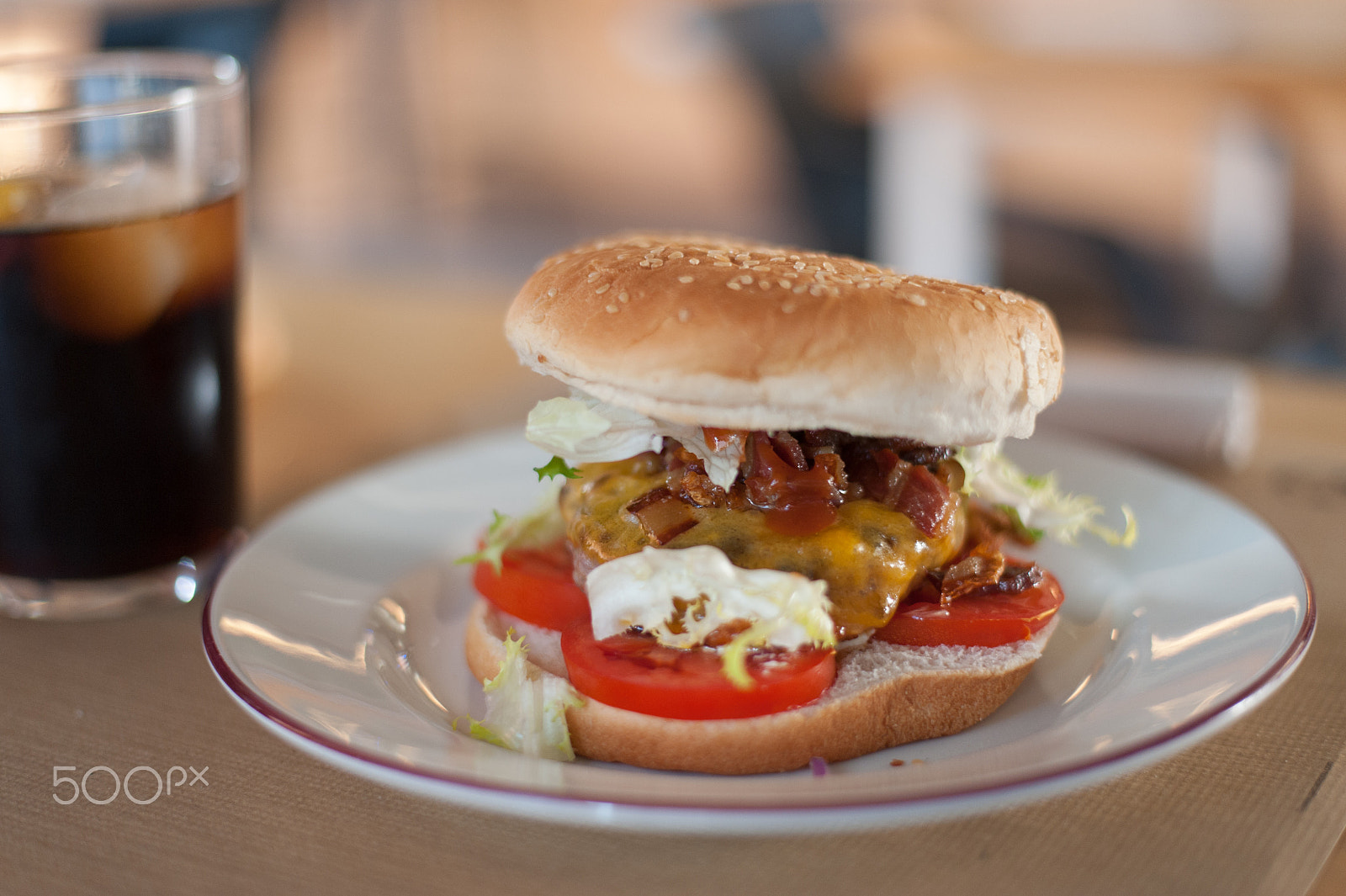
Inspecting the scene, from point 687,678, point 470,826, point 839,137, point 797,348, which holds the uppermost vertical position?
point 797,348

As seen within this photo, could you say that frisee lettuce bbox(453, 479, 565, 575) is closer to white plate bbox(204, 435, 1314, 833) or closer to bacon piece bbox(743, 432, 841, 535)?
white plate bbox(204, 435, 1314, 833)

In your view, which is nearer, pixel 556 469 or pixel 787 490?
pixel 787 490

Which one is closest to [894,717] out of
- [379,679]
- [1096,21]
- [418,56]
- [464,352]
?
[379,679]

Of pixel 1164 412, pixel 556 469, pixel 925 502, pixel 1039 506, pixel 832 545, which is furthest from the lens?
pixel 1164 412

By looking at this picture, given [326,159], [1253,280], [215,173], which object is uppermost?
[215,173]

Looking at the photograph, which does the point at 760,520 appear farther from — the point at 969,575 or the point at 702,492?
the point at 969,575

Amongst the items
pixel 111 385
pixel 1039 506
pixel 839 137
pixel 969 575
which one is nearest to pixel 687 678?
pixel 969 575

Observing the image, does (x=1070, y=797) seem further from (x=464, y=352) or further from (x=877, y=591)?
(x=464, y=352)
